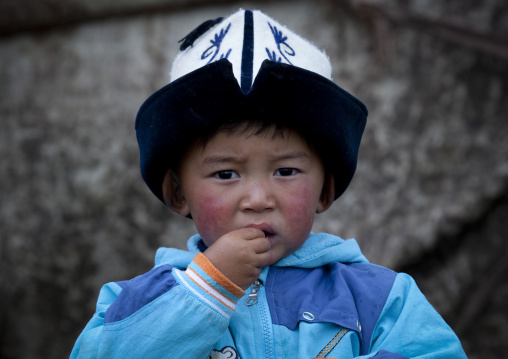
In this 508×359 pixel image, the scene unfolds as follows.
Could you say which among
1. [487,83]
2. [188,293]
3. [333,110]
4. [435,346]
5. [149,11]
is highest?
[149,11]

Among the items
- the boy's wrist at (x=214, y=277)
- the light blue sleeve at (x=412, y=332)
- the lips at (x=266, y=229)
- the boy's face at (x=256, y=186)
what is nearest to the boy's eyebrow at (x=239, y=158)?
the boy's face at (x=256, y=186)

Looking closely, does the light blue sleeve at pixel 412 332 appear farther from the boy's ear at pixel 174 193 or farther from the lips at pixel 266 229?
the boy's ear at pixel 174 193

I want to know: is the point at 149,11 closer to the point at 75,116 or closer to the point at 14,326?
the point at 75,116

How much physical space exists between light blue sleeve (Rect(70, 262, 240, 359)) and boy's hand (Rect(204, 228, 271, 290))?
0.05 meters

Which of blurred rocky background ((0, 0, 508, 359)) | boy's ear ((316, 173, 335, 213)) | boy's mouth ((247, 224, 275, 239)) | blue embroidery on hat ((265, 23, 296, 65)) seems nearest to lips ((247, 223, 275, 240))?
boy's mouth ((247, 224, 275, 239))

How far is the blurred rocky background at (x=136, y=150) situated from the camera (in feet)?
9.91

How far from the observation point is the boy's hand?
138 centimetres

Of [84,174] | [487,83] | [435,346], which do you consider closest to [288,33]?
[435,346]

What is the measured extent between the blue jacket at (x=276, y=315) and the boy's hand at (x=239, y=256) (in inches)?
1.1

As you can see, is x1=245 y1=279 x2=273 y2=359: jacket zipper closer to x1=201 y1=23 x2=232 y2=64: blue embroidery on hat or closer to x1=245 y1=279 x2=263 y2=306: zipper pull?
x1=245 y1=279 x2=263 y2=306: zipper pull

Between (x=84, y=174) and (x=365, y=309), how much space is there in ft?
7.05

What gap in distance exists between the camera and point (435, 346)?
1412mm

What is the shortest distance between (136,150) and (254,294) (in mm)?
1923

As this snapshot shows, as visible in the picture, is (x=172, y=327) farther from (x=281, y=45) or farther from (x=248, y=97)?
(x=281, y=45)
